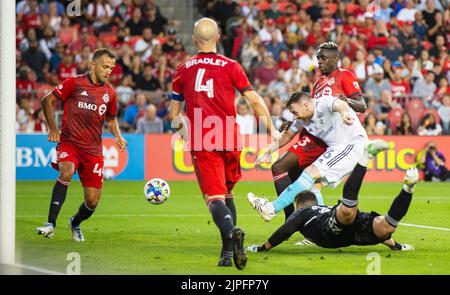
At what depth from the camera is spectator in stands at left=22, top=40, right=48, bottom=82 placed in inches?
1030

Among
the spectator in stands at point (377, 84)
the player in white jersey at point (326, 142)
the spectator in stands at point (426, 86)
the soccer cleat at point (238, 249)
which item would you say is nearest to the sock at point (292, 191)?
the player in white jersey at point (326, 142)

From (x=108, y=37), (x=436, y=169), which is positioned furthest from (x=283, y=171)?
(x=108, y=37)

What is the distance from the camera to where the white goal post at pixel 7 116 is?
33.3 feet

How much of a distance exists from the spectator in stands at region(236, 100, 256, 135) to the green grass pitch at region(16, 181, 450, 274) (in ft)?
13.0

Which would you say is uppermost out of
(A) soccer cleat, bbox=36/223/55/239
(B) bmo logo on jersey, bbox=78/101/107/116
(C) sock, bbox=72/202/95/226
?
(B) bmo logo on jersey, bbox=78/101/107/116

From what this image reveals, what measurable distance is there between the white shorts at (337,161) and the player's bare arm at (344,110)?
0.66 meters

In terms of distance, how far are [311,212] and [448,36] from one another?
1843 centimetres

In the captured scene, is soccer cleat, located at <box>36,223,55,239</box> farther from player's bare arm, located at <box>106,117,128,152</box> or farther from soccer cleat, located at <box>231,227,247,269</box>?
soccer cleat, located at <box>231,227,247,269</box>

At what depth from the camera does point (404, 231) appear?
14.1m

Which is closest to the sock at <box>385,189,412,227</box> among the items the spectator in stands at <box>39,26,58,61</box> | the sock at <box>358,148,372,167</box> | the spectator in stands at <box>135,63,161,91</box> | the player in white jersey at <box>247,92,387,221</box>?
the sock at <box>358,148,372,167</box>

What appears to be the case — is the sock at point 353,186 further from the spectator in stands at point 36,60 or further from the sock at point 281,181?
the spectator in stands at point 36,60

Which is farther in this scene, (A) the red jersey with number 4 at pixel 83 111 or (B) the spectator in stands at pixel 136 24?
(B) the spectator in stands at pixel 136 24

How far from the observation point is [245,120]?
24328 millimetres

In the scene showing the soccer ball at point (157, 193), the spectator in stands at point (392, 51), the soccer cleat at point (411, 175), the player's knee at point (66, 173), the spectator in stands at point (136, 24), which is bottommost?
the soccer ball at point (157, 193)
